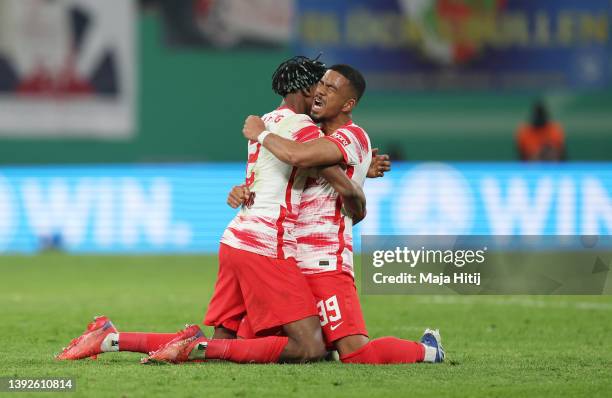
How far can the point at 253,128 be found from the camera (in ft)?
24.9

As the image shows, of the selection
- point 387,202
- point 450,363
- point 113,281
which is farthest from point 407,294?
point 450,363

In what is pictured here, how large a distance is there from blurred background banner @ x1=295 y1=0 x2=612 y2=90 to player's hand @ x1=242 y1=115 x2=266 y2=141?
1625cm

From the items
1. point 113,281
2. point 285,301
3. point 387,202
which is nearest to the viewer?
point 285,301

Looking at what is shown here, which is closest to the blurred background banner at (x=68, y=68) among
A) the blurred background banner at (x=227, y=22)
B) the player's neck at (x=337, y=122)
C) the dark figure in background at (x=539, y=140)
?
the blurred background banner at (x=227, y=22)

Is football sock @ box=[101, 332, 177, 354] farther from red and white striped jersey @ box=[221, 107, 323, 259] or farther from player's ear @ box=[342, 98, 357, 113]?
player's ear @ box=[342, 98, 357, 113]

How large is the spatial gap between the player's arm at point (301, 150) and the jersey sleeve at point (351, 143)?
4cm

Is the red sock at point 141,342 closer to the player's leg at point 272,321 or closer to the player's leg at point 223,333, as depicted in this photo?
the player's leg at point 272,321

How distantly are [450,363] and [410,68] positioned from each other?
54.9 feet

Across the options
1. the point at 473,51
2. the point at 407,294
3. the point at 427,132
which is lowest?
the point at 407,294

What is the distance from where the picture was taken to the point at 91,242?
58.2 ft

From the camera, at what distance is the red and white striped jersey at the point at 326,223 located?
7723 millimetres

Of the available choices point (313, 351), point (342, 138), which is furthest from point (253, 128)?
point (313, 351)

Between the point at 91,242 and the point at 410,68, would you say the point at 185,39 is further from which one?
the point at 91,242

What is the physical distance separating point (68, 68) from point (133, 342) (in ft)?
54.5
